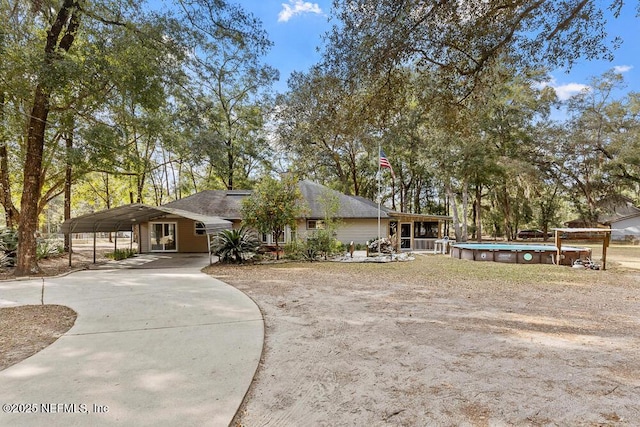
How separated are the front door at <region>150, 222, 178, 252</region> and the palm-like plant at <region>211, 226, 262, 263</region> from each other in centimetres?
654

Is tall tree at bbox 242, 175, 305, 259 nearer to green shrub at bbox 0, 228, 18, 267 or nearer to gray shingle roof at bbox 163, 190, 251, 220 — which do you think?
gray shingle roof at bbox 163, 190, 251, 220

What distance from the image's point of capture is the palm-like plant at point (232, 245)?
12.6 metres

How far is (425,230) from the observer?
1089 inches

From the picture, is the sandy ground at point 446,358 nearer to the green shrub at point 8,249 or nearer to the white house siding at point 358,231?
the green shrub at point 8,249

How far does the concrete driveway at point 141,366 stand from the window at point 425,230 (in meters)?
22.9

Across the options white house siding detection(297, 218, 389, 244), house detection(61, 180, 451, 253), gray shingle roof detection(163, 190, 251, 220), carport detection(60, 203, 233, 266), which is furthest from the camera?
white house siding detection(297, 218, 389, 244)

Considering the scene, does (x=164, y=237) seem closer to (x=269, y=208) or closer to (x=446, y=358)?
(x=269, y=208)

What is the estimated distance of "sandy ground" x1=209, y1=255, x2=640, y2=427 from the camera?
2.67 meters

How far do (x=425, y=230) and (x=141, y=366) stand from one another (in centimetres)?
2668

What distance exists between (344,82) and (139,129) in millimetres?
7134

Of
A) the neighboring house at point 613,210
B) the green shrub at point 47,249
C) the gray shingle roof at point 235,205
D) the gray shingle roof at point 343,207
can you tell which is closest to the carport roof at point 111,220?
the green shrub at point 47,249

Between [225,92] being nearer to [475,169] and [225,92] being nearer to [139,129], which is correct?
[139,129]

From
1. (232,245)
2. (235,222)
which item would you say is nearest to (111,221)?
(232,245)

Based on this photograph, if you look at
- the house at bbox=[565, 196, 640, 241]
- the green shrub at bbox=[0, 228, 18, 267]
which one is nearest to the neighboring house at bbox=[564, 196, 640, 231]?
the house at bbox=[565, 196, 640, 241]
